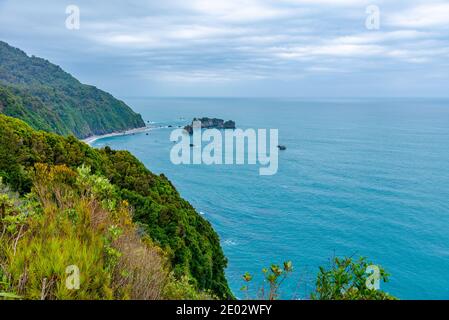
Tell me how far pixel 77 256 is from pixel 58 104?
5361 inches

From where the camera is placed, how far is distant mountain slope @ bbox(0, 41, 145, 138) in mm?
93625

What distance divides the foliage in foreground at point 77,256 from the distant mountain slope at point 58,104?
3151 inches

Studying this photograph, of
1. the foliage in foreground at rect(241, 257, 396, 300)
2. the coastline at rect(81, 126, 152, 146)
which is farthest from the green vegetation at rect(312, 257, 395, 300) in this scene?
the coastline at rect(81, 126, 152, 146)

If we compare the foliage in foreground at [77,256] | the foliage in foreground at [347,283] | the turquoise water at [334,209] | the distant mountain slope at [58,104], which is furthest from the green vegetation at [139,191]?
the distant mountain slope at [58,104]

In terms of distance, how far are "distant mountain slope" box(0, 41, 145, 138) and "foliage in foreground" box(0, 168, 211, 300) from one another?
80.0m

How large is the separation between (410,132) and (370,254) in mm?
82874

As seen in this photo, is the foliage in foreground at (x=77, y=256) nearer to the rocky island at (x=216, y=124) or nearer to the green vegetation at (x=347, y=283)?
the green vegetation at (x=347, y=283)

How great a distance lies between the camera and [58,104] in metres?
129

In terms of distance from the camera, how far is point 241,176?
66.7 meters

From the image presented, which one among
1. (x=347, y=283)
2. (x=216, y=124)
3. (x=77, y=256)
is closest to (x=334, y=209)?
(x=347, y=283)

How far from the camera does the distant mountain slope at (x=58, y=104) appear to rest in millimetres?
93625
